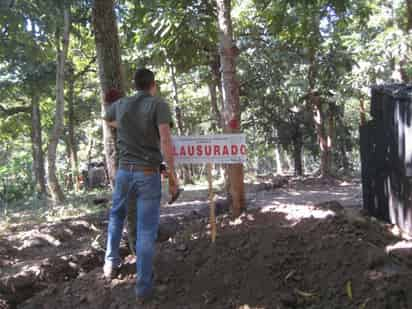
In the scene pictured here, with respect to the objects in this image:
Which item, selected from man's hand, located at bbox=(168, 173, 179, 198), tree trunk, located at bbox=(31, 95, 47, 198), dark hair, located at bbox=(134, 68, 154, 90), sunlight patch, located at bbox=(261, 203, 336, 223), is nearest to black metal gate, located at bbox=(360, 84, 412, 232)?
sunlight patch, located at bbox=(261, 203, 336, 223)

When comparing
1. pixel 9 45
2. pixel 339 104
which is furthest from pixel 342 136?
pixel 9 45

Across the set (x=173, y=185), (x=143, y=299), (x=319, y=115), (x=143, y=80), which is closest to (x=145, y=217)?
(x=173, y=185)

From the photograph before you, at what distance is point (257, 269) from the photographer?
372 cm

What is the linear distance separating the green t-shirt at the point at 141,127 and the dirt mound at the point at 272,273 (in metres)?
1.23

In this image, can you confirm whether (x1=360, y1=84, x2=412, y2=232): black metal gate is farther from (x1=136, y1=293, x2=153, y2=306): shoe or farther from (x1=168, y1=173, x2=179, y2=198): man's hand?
(x1=136, y1=293, x2=153, y2=306): shoe

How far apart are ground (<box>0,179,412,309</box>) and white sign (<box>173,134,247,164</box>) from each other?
937mm

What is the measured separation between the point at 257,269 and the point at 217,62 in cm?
812

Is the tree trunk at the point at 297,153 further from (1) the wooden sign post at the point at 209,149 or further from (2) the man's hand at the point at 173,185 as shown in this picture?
(2) the man's hand at the point at 173,185

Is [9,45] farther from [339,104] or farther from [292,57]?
[339,104]

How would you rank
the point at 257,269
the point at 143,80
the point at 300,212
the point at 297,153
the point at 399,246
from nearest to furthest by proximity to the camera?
1. the point at 143,80
2. the point at 257,269
3. the point at 399,246
4. the point at 300,212
5. the point at 297,153

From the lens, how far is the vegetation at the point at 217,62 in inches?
213

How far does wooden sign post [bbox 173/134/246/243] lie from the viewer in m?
4.20

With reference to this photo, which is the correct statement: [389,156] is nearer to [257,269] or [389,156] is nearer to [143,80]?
[257,269]

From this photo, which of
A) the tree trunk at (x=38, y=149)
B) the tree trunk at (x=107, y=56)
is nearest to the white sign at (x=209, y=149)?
the tree trunk at (x=107, y=56)
